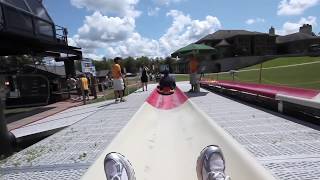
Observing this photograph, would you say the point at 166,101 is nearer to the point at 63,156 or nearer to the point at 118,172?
the point at 63,156

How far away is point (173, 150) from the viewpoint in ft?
20.6

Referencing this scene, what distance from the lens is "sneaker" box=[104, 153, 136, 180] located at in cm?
381

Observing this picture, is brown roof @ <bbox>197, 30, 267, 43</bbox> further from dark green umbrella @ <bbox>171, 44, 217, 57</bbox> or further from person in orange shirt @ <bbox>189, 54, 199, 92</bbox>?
person in orange shirt @ <bbox>189, 54, 199, 92</bbox>

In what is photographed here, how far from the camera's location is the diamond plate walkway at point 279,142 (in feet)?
16.2

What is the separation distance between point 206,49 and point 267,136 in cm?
1308

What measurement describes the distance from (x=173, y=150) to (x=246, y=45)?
266 feet

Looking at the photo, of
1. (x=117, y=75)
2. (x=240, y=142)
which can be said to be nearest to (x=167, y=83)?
(x=117, y=75)

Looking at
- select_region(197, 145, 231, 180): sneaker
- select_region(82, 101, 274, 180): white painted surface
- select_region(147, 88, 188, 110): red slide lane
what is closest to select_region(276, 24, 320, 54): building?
select_region(147, 88, 188, 110): red slide lane

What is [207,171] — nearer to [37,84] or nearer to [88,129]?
[88,129]

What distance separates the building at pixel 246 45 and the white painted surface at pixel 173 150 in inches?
3008

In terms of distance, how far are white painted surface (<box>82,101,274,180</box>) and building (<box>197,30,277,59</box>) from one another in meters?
76.4

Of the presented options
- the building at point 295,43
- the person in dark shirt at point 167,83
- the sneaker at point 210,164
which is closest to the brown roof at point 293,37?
the building at point 295,43

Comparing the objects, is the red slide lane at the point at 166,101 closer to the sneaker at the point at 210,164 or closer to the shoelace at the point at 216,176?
the sneaker at the point at 210,164

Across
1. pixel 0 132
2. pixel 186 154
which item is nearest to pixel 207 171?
pixel 186 154
